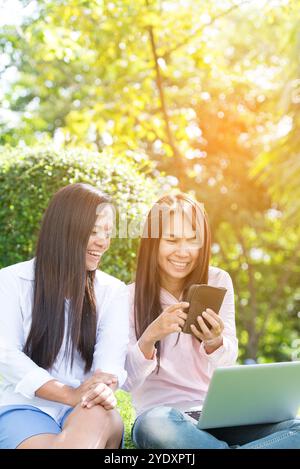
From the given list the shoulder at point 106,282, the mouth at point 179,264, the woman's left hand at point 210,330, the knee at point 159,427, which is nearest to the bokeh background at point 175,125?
the mouth at point 179,264

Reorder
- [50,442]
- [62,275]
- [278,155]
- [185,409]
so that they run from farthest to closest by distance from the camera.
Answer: [278,155], [185,409], [62,275], [50,442]

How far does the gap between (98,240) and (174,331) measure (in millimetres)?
470

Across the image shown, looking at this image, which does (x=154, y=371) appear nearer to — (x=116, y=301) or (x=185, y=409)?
(x=185, y=409)

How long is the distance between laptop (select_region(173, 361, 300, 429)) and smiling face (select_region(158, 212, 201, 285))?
0.62 m

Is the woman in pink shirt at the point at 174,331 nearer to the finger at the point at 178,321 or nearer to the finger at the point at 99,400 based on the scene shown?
the finger at the point at 178,321

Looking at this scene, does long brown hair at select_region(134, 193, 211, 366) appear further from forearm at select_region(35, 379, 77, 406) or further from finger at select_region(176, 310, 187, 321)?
forearm at select_region(35, 379, 77, 406)

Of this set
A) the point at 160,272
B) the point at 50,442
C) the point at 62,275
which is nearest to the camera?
the point at 50,442

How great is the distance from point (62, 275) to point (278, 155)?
4.73 m

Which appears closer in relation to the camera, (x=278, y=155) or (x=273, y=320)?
(x=278, y=155)

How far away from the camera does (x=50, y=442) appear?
2.35 metres

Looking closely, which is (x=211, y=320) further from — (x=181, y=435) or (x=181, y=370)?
(x=181, y=435)

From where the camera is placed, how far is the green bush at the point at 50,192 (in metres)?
4.53

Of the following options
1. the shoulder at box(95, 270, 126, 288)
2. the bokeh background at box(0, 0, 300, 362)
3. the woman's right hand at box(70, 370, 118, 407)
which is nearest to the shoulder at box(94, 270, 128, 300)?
the shoulder at box(95, 270, 126, 288)
